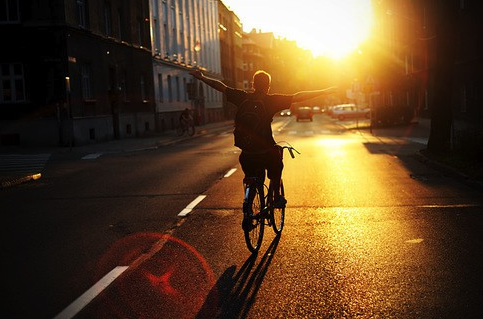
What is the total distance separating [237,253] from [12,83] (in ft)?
82.2

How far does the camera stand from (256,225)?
265 inches

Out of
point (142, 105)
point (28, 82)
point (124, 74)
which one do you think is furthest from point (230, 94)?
point (142, 105)

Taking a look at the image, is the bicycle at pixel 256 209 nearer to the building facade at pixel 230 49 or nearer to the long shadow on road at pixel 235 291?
the long shadow on road at pixel 235 291

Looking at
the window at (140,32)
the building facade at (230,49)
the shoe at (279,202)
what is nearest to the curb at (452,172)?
the shoe at (279,202)

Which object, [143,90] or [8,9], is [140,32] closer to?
[143,90]

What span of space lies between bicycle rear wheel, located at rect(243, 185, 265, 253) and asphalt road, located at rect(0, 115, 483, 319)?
0.15 m

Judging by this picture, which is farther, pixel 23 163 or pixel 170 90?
pixel 170 90

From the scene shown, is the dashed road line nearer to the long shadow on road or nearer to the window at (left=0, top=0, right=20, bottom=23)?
the window at (left=0, top=0, right=20, bottom=23)

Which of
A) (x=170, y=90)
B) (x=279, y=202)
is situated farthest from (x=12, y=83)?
(x=279, y=202)

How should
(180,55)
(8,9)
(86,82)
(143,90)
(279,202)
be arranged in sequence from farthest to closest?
(180,55), (143,90), (86,82), (8,9), (279,202)

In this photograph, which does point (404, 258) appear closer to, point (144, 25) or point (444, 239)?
point (444, 239)

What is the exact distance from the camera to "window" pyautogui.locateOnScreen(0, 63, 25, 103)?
2913cm

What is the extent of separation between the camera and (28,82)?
95.5 feet

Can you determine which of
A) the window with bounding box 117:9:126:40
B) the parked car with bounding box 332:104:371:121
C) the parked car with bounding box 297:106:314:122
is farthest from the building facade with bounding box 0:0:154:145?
the parked car with bounding box 297:106:314:122
